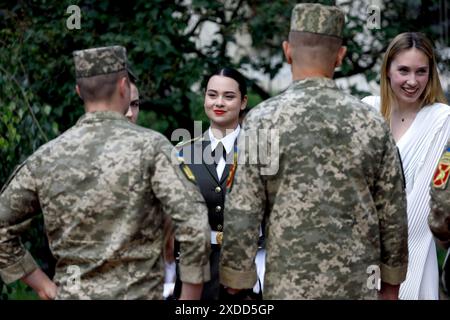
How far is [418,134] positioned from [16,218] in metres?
2.23

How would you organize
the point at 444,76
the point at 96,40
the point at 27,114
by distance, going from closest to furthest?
the point at 27,114
the point at 96,40
the point at 444,76

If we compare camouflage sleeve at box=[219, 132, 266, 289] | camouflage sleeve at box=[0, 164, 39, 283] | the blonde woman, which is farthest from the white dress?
camouflage sleeve at box=[0, 164, 39, 283]

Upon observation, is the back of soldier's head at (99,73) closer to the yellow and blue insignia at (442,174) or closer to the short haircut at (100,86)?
the short haircut at (100,86)

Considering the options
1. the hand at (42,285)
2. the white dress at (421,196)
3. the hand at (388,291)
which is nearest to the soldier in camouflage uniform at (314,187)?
the hand at (388,291)

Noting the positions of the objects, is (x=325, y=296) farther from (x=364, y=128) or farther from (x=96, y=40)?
(x=96, y=40)

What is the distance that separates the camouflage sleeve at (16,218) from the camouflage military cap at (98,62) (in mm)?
454

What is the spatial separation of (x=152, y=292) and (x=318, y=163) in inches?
32.9

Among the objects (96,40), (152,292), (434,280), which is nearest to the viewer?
(152,292)

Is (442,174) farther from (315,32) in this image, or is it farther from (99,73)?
(99,73)

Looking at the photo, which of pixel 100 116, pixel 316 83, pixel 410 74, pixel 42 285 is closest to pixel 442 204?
pixel 316 83

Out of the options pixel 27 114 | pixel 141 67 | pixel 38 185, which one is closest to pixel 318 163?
pixel 38 185

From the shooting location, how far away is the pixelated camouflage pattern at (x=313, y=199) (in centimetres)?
388

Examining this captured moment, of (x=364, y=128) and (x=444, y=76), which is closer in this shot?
(x=364, y=128)

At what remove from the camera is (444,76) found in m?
8.40
